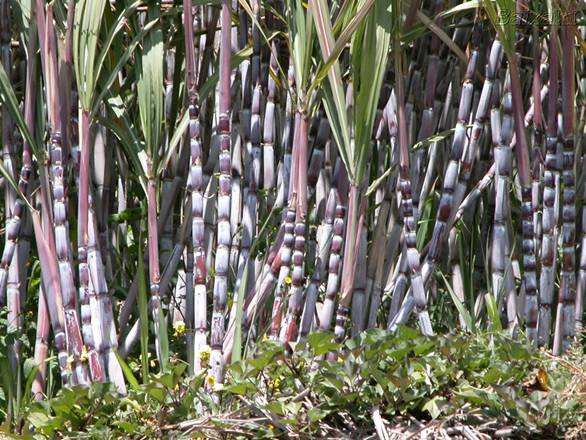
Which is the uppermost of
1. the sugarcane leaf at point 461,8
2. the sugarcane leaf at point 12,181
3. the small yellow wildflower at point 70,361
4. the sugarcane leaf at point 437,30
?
the sugarcane leaf at point 461,8

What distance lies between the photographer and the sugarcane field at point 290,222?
7.64ft

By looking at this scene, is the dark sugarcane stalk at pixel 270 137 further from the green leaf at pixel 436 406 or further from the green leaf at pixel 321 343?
the green leaf at pixel 436 406

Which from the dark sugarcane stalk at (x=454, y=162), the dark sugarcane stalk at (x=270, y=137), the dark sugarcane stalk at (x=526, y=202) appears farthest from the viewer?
the dark sugarcane stalk at (x=270, y=137)

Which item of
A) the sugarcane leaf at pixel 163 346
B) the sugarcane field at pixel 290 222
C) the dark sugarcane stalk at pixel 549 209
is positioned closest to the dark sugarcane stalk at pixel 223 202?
the sugarcane field at pixel 290 222

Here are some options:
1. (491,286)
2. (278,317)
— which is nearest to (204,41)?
(278,317)

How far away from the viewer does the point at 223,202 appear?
249cm

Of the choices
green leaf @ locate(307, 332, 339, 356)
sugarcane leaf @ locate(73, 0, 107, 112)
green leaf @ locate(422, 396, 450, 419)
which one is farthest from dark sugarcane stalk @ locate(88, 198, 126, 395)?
green leaf @ locate(422, 396, 450, 419)

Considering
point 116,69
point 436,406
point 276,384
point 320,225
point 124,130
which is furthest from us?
point 320,225

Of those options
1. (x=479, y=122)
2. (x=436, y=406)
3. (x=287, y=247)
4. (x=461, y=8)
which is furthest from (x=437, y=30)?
(x=436, y=406)

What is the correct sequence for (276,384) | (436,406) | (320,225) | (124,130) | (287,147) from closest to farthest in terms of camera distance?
(436,406), (276,384), (124,130), (287,147), (320,225)

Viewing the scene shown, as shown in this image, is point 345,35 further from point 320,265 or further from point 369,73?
point 320,265

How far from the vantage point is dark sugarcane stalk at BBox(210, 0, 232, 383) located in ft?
8.00

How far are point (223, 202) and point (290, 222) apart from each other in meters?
0.18

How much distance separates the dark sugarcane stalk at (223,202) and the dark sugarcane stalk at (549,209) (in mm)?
857
